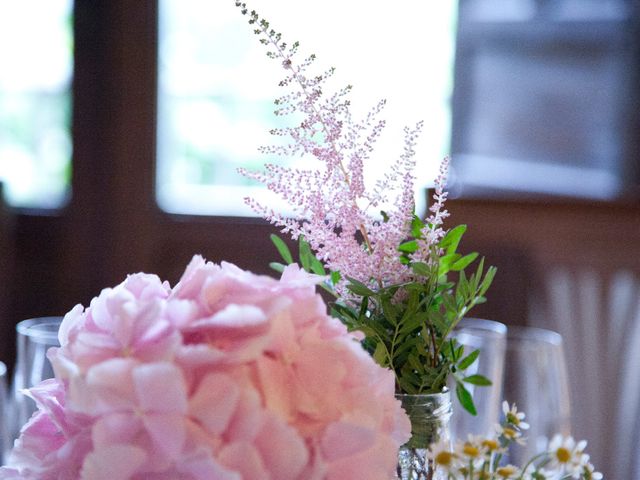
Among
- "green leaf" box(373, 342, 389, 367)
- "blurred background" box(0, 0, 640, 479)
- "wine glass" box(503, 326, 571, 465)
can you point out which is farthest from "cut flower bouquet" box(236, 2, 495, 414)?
"blurred background" box(0, 0, 640, 479)

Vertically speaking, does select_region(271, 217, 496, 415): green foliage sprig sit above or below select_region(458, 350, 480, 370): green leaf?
above

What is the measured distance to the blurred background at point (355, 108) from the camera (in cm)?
232

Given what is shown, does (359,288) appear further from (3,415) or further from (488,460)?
(3,415)

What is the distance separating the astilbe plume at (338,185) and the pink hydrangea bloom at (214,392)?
10cm

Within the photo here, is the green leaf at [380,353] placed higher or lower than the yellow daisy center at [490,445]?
higher

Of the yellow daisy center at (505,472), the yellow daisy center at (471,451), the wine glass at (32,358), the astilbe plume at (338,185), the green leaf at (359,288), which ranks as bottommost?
the wine glass at (32,358)

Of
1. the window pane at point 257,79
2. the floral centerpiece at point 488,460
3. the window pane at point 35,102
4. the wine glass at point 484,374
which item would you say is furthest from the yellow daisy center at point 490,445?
the window pane at point 35,102

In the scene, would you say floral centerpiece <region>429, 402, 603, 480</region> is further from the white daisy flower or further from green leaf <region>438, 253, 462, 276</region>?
green leaf <region>438, 253, 462, 276</region>

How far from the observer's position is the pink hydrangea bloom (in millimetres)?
383

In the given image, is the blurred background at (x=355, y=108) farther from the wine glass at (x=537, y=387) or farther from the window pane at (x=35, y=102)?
the wine glass at (x=537, y=387)

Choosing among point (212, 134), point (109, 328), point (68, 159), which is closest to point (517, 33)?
point (212, 134)

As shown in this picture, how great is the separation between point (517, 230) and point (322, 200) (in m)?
1.91

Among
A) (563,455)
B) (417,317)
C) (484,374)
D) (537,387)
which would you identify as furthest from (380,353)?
(537,387)

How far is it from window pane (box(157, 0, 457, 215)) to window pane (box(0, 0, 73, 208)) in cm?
32
